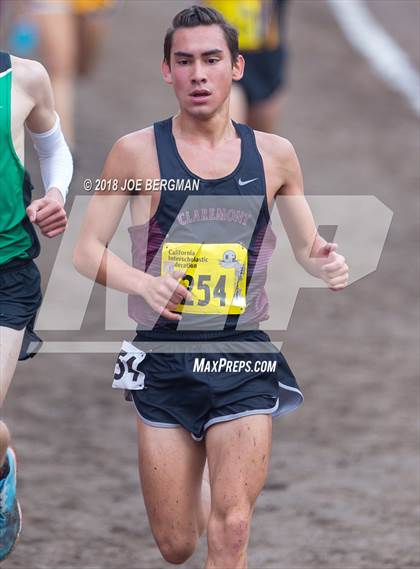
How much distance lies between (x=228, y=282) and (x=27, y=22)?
815 centimetres

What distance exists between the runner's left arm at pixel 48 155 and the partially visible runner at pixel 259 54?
4.06 metres

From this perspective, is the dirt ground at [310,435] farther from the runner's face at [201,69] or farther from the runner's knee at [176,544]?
the runner's face at [201,69]

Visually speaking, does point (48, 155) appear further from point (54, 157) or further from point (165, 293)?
point (165, 293)

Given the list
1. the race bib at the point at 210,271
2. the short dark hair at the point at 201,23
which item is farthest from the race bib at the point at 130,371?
the short dark hair at the point at 201,23

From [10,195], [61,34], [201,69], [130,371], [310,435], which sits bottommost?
[310,435]

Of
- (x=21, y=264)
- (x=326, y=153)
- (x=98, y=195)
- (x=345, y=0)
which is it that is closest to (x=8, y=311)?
(x=21, y=264)

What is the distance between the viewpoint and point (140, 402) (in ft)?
17.5

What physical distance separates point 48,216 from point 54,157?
53 cm

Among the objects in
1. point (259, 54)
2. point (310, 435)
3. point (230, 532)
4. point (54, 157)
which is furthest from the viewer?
point (259, 54)

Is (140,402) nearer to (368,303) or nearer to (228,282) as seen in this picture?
(228,282)

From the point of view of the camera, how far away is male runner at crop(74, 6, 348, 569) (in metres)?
5.18

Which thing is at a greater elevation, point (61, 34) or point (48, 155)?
point (48, 155)

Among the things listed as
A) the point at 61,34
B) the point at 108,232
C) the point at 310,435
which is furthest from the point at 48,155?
the point at 61,34

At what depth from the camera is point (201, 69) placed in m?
5.19
